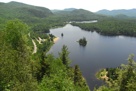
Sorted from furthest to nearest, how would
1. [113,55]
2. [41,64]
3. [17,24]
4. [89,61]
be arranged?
[113,55], [89,61], [17,24], [41,64]

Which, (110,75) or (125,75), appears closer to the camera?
(125,75)

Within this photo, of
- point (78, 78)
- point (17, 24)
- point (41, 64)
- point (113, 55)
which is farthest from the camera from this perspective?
point (113, 55)

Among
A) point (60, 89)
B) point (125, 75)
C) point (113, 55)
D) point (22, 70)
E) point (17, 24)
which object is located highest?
point (17, 24)

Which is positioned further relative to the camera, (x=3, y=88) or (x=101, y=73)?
(x=101, y=73)

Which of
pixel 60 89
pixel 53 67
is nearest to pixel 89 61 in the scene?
pixel 53 67

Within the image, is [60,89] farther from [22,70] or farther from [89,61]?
[89,61]

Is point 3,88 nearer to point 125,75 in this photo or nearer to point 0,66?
point 0,66

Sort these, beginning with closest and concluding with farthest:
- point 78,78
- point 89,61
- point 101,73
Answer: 1. point 78,78
2. point 101,73
3. point 89,61

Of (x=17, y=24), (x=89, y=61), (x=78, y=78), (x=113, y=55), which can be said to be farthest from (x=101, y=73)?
(x=17, y=24)

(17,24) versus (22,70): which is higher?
(17,24)
